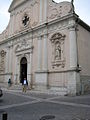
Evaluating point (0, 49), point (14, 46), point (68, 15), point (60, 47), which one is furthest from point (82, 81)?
point (0, 49)

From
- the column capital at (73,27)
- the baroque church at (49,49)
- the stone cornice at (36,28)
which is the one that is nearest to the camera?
the baroque church at (49,49)

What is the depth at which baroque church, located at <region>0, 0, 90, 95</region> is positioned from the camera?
49.2 feet

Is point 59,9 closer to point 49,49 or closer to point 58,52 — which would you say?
point 49,49

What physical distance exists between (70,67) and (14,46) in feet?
36.5

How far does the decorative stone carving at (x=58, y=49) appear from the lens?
1587 centimetres

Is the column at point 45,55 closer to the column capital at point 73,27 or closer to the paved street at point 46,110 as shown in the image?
the column capital at point 73,27

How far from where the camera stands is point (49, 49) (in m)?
17.5

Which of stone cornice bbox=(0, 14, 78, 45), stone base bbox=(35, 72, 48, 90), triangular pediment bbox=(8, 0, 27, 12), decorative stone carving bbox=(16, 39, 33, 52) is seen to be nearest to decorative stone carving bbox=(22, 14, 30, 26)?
stone cornice bbox=(0, 14, 78, 45)

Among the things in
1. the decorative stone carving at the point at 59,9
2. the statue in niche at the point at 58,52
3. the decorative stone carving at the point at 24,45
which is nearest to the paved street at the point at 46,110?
the statue in niche at the point at 58,52

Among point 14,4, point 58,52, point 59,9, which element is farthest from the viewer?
point 14,4

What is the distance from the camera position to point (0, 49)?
2584 cm

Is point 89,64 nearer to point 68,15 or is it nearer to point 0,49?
point 68,15

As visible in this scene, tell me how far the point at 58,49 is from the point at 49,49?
1373 millimetres

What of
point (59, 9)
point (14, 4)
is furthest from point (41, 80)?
point (14, 4)
